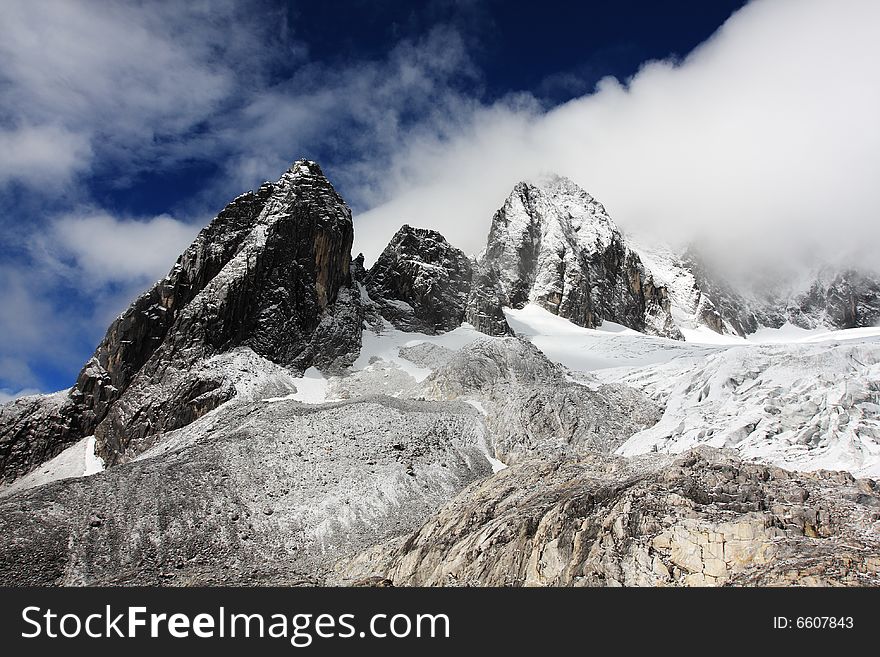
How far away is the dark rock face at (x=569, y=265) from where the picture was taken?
126 m

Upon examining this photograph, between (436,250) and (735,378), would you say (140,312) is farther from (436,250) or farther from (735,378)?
(735,378)

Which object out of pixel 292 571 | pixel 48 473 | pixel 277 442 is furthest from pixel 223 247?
pixel 292 571

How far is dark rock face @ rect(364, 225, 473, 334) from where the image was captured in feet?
306

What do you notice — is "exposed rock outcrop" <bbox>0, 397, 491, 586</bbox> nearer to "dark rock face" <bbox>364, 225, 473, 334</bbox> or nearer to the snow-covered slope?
the snow-covered slope

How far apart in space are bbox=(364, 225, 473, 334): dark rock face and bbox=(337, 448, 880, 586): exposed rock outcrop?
215 feet

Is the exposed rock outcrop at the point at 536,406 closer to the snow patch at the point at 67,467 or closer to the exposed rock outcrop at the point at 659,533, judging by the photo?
the exposed rock outcrop at the point at 659,533

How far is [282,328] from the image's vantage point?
76000mm

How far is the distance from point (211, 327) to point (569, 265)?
7946 centimetres

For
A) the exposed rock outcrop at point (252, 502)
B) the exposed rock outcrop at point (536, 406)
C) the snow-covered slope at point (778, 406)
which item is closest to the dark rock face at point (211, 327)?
the exposed rock outcrop at point (252, 502)

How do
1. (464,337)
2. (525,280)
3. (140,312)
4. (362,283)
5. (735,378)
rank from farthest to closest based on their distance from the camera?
(525,280)
(362,283)
(464,337)
(140,312)
(735,378)

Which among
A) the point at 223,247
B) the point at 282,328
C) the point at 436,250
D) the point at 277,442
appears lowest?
the point at 277,442

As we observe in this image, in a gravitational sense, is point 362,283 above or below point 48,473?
above

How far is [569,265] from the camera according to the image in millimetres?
130000

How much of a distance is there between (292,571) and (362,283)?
2774 inches
